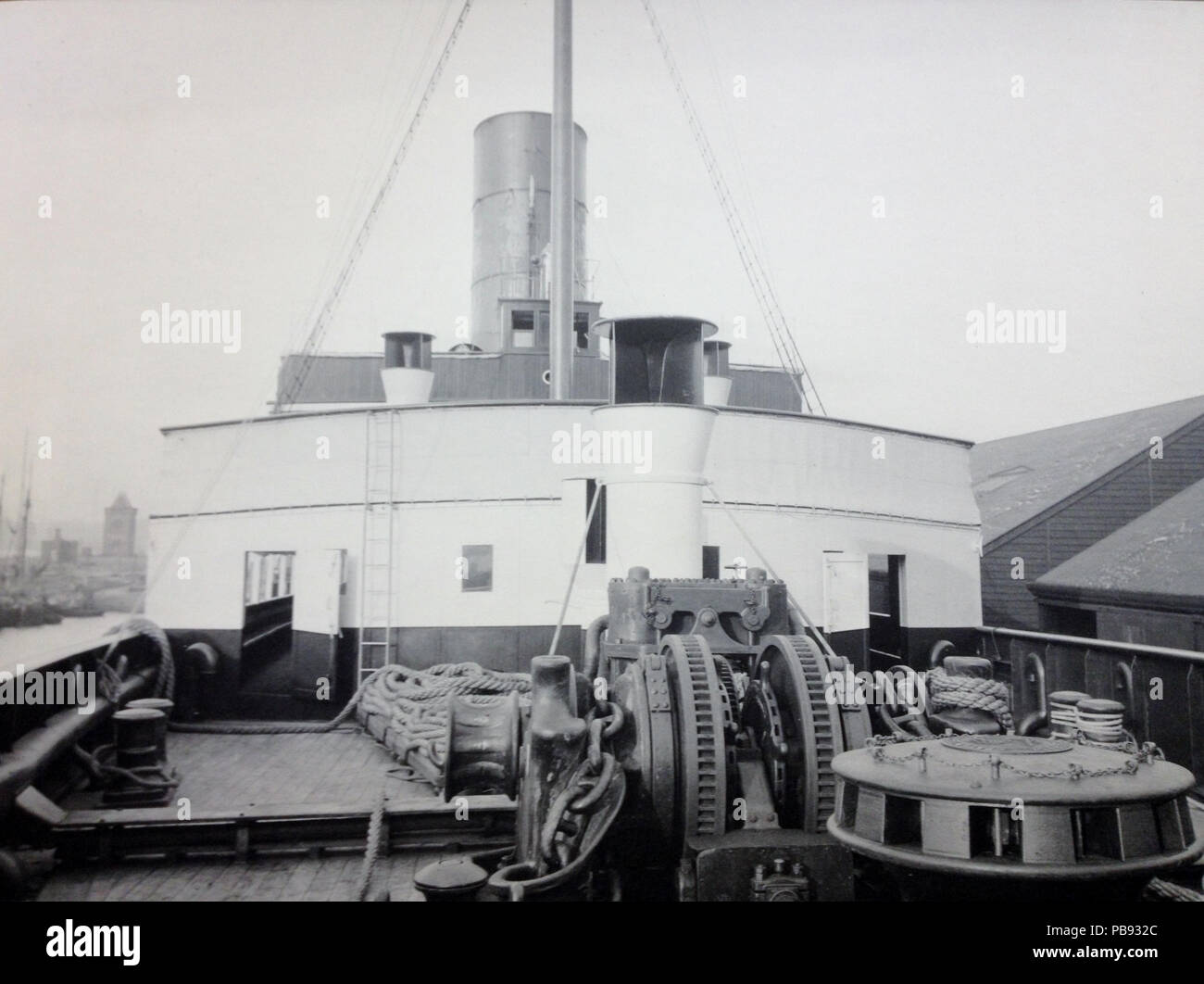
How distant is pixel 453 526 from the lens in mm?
5410

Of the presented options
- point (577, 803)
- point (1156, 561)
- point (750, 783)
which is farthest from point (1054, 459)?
point (577, 803)

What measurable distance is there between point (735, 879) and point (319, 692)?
354 cm

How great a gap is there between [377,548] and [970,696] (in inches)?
144

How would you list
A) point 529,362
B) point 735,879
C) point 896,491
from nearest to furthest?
point 735,879
point 896,491
point 529,362

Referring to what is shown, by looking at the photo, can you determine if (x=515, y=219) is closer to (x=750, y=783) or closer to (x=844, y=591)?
(x=844, y=591)

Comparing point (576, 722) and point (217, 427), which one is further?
point (217, 427)

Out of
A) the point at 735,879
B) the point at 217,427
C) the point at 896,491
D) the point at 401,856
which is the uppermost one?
the point at 217,427

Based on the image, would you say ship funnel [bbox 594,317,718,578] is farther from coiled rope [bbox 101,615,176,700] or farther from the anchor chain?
coiled rope [bbox 101,615,176,700]

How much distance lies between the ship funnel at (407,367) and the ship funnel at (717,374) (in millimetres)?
2266

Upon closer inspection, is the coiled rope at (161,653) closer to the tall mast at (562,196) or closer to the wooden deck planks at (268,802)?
the wooden deck planks at (268,802)

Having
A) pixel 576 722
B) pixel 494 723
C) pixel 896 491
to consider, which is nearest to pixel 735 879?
pixel 576 722

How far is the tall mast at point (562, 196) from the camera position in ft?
16.1

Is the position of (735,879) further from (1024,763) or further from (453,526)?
(453,526)

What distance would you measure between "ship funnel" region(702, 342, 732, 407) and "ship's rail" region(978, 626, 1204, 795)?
279cm
